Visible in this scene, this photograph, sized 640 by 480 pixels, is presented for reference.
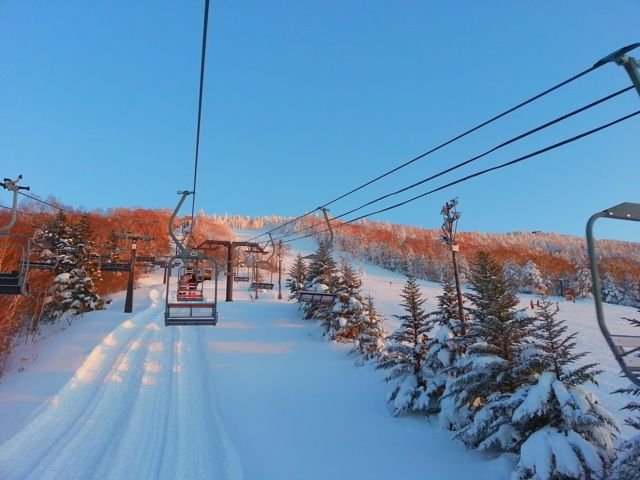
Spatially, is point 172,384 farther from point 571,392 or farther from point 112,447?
point 571,392

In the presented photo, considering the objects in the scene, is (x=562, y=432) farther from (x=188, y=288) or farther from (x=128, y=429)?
(x=188, y=288)

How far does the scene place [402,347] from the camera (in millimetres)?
13375

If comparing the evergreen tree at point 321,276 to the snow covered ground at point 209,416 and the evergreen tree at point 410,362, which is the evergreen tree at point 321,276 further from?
the evergreen tree at point 410,362

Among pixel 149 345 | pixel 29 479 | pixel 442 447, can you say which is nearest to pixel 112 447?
pixel 29 479

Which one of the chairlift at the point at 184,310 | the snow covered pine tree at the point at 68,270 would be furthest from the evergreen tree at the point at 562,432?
the snow covered pine tree at the point at 68,270

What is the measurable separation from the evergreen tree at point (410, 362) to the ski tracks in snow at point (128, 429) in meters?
5.46

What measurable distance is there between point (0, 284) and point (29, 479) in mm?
5256

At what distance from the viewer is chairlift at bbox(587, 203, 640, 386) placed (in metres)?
3.71

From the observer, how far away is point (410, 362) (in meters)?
13.3

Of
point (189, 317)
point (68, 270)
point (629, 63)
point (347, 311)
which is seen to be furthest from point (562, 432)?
point (68, 270)

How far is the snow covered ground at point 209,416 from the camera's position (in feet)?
31.3

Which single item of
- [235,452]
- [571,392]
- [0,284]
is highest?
[0,284]

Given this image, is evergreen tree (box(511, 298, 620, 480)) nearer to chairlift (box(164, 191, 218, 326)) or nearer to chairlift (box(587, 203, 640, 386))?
chairlift (box(587, 203, 640, 386))

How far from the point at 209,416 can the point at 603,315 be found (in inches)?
488
